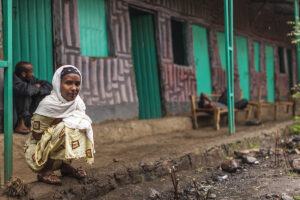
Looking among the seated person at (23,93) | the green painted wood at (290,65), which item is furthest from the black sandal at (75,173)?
the green painted wood at (290,65)

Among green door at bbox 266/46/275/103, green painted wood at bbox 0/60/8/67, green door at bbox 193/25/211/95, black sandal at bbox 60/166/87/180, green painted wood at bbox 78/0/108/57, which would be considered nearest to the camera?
green painted wood at bbox 0/60/8/67

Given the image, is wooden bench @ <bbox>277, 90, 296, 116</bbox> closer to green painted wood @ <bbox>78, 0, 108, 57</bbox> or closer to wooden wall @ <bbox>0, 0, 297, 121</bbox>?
wooden wall @ <bbox>0, 0, 297, 121</bbox>

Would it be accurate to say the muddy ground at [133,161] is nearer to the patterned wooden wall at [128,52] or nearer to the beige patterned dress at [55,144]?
the beige patterned dress at [55,144]

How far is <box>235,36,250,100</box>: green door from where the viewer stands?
10.5 meters

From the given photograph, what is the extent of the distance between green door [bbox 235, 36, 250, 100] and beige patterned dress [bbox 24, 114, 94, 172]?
8.66m

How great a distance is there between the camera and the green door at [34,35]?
4.76 meters

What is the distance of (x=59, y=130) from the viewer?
2582 mm

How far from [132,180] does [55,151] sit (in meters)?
1.11

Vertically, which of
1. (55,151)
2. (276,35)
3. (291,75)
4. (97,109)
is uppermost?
(276,35)

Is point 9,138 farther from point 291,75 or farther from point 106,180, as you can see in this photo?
point 291,75

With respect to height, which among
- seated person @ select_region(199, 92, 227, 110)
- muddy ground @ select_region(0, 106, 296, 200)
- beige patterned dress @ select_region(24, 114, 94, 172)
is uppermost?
seated person @ select_region(199, 92, 227, 110)

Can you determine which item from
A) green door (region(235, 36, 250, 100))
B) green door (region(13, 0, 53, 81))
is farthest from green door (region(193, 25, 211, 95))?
green door (region(13, 0, 53, 81))

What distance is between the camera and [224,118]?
7648mm

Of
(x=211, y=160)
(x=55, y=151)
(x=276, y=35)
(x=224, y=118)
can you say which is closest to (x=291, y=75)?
(x=276, y=35)
